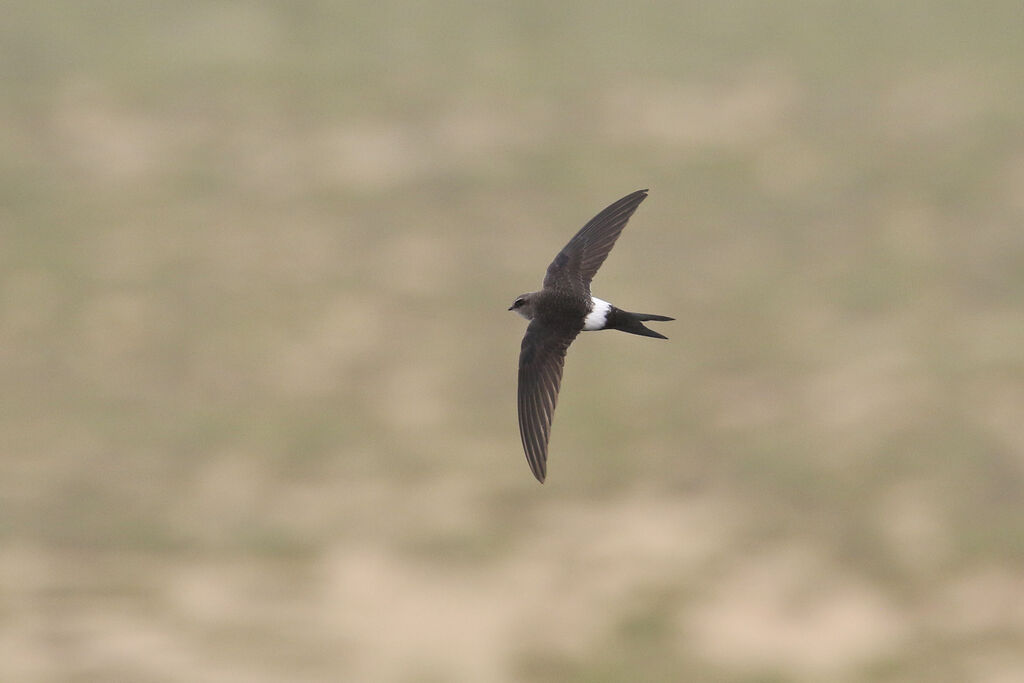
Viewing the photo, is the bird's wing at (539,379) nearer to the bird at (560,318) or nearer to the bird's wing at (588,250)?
the bird at (560,318)

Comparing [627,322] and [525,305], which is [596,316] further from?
[525,305]

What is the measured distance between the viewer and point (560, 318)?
10211 millimetres

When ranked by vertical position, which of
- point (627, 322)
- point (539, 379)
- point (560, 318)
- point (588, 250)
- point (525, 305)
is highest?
point (588, 250)

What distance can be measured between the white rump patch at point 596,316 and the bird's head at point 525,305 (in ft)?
2.09

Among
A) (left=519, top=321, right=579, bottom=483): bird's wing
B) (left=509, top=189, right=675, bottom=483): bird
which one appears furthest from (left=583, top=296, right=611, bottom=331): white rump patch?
(left=519, top=321, right=579, bottom=483): bird's wing

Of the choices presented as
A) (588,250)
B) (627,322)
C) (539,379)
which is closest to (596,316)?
(627,322)

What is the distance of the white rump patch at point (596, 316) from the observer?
983 centimetres

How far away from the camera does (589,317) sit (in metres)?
9.97

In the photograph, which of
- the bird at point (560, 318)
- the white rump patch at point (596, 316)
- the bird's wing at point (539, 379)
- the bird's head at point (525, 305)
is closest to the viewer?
the bird's wing at point (539, 379)

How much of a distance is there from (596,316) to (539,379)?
2.74 feet

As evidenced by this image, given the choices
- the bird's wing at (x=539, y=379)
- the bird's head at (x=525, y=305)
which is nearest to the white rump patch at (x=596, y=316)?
the bird's wing at (x=539, y=379)

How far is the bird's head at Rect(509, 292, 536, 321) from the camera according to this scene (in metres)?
10.3

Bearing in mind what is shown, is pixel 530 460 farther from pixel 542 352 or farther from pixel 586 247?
pixel 586 247

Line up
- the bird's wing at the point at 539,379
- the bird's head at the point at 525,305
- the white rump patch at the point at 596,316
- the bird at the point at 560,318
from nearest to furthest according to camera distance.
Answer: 1. the bird's wing at the point at 539,379
2. the bird at the point at 560,318
3. the white rump patch at the point at 596,316
4. the bird's head at the point at 525,305
